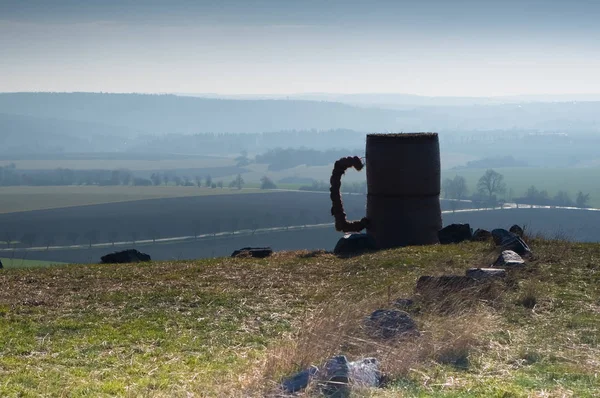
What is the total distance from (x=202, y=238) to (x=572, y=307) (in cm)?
8692

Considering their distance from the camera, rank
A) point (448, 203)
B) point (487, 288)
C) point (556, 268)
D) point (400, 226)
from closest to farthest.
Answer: point (487, 288) → point (556, 268) → point (400, 226) → point (448, 203)

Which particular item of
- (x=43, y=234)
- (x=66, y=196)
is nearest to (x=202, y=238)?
(x=43, y=234)

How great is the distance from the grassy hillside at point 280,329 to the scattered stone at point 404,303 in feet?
0.64

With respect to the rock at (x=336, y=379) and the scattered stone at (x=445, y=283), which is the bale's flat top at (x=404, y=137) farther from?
the rock at (x=336, y=379)

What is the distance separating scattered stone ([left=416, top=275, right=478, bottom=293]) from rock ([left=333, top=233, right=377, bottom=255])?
8.16 m

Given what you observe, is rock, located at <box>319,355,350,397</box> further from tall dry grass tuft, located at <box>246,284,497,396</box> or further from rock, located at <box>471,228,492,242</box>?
rock, located at <box>471,228,492,242</box>

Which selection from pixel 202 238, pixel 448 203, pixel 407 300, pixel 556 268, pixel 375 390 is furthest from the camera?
pixel 448 203

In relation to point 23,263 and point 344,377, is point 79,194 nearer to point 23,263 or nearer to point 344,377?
point 23,263

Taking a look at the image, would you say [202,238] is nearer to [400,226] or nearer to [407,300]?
[400,226]

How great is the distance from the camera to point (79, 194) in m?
151

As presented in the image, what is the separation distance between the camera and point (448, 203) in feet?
402

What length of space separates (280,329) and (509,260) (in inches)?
241

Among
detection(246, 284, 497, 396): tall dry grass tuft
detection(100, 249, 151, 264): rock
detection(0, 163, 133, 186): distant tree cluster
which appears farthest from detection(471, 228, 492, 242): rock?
detection(0, 163, 133, 186): distant tree cluster

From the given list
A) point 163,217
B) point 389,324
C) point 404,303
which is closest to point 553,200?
point 163,217
